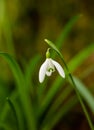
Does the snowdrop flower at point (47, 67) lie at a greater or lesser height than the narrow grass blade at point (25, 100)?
lesser

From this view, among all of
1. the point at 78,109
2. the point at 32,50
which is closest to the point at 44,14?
the point at 32,50

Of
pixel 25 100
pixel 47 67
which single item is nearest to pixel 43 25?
pixel 25 100

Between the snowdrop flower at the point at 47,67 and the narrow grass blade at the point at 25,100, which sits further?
the narrow grass blade at the point at 25,100

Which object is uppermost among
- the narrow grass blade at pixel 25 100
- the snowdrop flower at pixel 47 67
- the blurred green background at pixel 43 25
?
the blurred green background at pixel 43 25

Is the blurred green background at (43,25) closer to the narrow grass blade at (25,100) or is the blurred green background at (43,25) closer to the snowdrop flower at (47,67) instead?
the narrow grass blade at (25,100)

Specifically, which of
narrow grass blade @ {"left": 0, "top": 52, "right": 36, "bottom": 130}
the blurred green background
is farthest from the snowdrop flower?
the blurred green background

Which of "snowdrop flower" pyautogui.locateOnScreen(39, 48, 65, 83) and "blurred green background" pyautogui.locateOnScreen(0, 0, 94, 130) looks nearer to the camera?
"snowdrop flower" pyautogui.locateOnScreen(39, 48, 65, 83)

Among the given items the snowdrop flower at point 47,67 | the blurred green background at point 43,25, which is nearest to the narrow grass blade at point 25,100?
the snowdrop flower at point 47,67

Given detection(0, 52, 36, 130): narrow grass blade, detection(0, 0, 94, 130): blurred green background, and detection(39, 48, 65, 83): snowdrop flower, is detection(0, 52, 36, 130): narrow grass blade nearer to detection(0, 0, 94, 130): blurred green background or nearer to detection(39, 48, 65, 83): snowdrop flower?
detection(39, 48, 65, 83): snowdrop flower

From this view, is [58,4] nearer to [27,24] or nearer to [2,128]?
[27,24]

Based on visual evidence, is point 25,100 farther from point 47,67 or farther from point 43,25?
point 43,25

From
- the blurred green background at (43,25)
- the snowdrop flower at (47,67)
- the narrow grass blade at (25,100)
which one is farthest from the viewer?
the blurred green background at (43,25)
